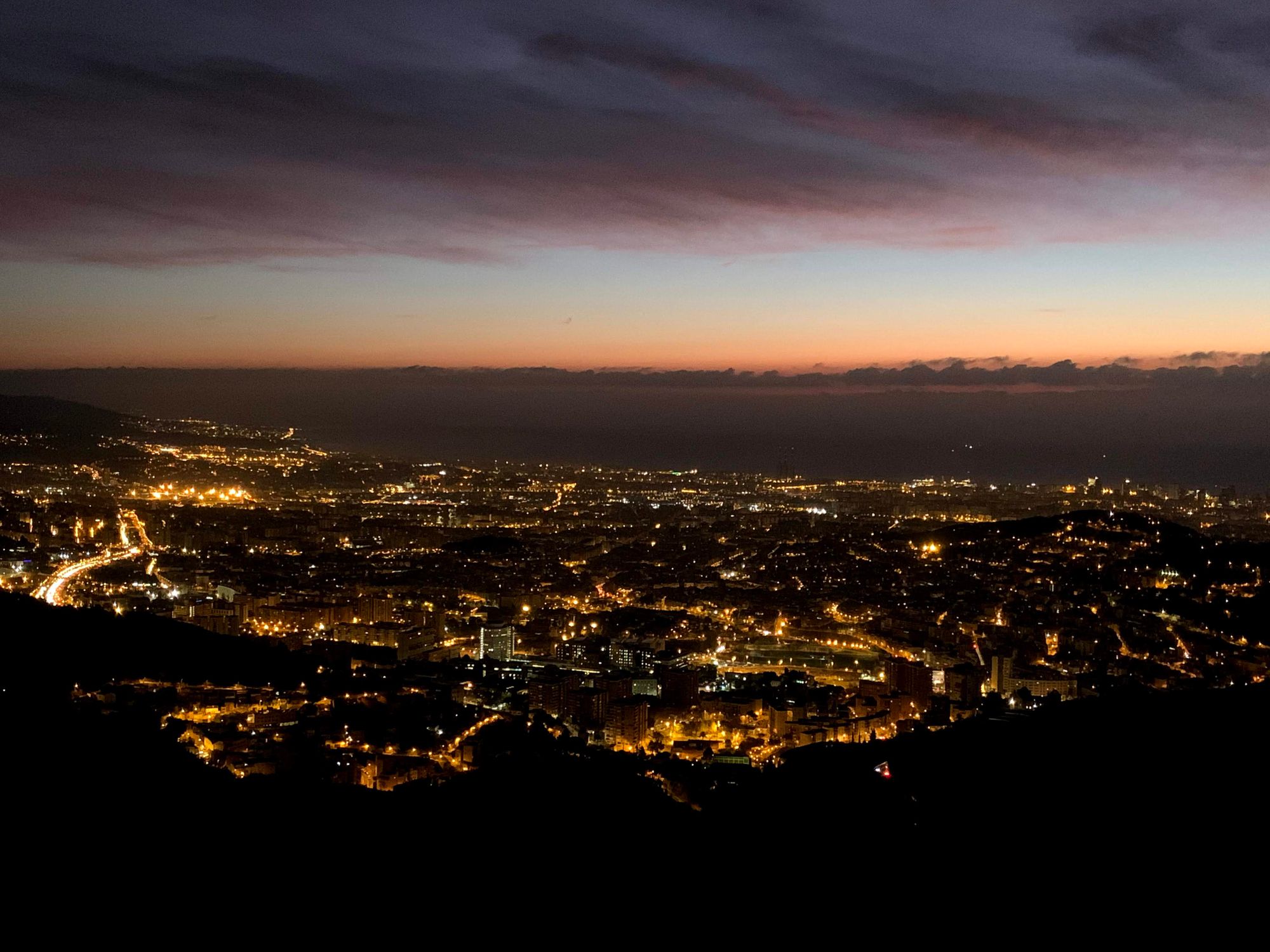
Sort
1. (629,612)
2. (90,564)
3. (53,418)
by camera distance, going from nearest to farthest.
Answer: (629,612) → (90,564) → (53,418)

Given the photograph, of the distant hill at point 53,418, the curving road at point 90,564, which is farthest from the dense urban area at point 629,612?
the distant hill at point 53,418

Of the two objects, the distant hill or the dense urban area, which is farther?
the distant hill

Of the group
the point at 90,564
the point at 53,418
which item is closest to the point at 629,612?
the point at 90,564

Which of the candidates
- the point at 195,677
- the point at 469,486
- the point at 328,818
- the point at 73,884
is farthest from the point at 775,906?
the point at 469,486

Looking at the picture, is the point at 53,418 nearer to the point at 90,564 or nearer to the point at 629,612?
the point at 90,564

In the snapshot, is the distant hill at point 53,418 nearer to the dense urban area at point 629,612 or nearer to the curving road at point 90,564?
the dense urban area at point 629,612

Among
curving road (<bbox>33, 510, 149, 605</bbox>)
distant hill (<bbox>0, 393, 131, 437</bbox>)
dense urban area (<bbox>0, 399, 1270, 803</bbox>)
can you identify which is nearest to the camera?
dense urban area (<bbox>0, 399, 1270, 803</bbox>)

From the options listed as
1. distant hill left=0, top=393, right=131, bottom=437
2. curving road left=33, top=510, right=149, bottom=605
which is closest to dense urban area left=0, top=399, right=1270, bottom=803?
curving road left=33, top=510, right=149, bottom=605

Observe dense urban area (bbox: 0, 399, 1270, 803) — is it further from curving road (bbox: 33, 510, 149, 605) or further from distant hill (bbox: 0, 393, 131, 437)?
distant hill (bbox: 0, 393, 131, 437)

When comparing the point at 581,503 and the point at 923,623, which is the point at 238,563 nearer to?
the point at 923,623
